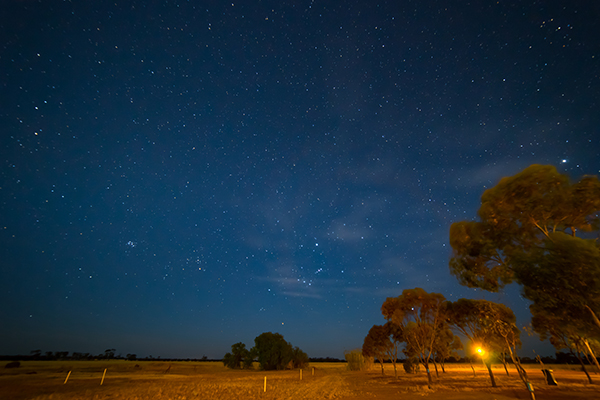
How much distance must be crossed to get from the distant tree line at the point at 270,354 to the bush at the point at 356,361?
12309 mm

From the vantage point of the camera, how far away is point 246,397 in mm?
19172

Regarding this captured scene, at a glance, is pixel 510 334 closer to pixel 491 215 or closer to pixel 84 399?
pixel 491 215

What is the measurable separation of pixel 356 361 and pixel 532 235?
6367 centimetres

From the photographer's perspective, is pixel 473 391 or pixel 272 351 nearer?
pixel 473 391

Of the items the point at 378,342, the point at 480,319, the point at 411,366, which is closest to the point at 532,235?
the point at 480,319

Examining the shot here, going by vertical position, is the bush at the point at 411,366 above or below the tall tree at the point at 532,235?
below

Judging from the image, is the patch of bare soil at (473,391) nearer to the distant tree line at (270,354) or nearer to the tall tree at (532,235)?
the tall tree at (532,235)

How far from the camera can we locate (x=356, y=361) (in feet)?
214

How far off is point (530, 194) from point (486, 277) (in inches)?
200

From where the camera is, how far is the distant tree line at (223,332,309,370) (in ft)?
216

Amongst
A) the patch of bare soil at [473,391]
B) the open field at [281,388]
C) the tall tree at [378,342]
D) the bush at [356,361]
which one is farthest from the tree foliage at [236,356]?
the patch of bare soil at [473,391]

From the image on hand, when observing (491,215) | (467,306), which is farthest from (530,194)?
(467,306)

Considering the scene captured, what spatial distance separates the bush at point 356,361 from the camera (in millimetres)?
64438

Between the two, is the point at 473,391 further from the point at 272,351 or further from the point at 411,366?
the point at 272,351
